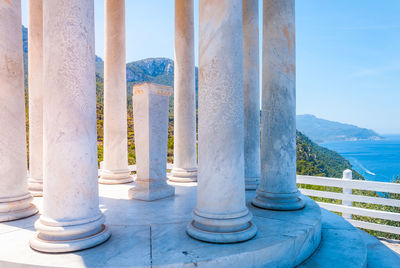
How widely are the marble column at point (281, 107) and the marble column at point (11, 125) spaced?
1378 inches

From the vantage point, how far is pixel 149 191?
1966 inches

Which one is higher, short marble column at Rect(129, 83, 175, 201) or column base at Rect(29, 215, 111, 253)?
short marble column at Rect(129, 83, 175, 201)

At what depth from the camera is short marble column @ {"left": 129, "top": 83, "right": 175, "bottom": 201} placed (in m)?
50.0

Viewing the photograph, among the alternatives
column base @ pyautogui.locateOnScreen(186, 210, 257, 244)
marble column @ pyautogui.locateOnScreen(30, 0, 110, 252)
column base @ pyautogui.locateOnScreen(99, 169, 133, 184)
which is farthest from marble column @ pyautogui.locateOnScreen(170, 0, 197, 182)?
marble column @ pyautogui.locateOnScreen(30, 0, 110, 252)

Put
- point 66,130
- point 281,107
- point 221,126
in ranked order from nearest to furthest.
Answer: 1. point 66,130
2. point 221,126
3. point 281,107

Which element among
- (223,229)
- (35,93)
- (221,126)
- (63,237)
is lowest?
(223,229)

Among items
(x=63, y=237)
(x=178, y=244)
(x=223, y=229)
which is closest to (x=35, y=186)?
(x=63, y=237)

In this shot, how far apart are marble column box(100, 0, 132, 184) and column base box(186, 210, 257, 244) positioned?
1553 inches

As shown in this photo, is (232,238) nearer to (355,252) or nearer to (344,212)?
(355,252)

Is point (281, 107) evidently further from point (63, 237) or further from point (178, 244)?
point (63, 237)

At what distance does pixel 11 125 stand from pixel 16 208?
11.5 meters

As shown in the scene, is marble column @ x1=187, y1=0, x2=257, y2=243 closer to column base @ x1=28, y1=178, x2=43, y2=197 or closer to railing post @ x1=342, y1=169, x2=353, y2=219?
column base @ x1=28, y1=178, x2=43, y2=197

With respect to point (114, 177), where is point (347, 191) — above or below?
below

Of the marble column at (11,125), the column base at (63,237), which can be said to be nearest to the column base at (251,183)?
the column base at (63,237)
